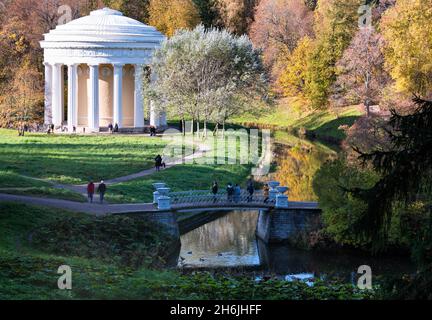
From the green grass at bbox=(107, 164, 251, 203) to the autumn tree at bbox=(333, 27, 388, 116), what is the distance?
58.2 ft

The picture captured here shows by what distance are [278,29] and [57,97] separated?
33.9m

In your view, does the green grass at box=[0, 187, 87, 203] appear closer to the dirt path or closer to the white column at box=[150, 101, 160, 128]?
the dirt path

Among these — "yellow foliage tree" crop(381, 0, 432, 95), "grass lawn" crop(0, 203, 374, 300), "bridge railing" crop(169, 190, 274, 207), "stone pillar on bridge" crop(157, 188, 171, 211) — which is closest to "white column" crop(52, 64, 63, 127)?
"yellow foliage tree" crop(381, 0, 432, 95)

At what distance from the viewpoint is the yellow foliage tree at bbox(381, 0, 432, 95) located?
63125 millimetres

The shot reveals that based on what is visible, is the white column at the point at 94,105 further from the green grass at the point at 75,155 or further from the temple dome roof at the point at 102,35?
the green grass at the point at 75,155

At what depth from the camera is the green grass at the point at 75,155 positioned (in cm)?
4712

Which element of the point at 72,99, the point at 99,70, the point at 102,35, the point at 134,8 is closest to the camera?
the point at 102,35

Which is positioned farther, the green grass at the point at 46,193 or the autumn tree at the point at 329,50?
the autumn tree at the point at 329,50

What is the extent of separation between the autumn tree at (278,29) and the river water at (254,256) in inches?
2103

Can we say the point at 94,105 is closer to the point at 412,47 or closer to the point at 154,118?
the point at 154,118

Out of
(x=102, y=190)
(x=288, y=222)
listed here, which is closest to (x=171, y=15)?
(x=102, y=190)

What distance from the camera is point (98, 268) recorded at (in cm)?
2788

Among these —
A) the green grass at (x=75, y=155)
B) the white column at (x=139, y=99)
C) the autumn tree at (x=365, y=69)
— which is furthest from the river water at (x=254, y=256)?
the autumn tree at (x=365, y=69)
